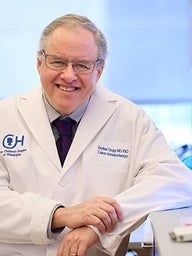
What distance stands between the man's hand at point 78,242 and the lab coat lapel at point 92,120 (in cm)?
26

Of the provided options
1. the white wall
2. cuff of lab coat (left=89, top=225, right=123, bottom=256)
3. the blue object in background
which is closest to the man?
cuff of lab coat (left=89, top=225, right=123, bottom=256)

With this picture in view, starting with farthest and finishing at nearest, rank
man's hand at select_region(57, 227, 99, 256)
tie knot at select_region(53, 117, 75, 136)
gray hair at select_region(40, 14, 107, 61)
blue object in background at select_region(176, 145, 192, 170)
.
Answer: blue object in background at select_region(176, 145, 192, 170)
tie knot at select_region(53, 117, 75, 136)
gray hair at select_region(40, 14, 107, 61)
man's hand at select_region(57, 227, 99, 256)

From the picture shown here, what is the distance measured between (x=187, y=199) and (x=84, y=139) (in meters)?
0.39

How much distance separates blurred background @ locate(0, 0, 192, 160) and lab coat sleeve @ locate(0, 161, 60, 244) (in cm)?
131

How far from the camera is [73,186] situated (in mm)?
1551

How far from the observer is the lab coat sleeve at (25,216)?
1.40 metres

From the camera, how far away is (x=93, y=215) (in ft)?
4.43

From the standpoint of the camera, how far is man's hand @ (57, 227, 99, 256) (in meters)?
1.32

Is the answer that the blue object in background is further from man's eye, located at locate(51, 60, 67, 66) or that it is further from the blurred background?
man's eye, located at locate(51, 60, 67, 66)

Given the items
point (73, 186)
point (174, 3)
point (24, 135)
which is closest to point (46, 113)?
point (24, 135)

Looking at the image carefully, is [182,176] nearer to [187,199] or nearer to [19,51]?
[187,199]

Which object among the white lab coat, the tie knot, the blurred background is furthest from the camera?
the blurred background

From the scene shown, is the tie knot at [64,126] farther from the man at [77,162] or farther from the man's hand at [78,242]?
the man's hand at [78,242]

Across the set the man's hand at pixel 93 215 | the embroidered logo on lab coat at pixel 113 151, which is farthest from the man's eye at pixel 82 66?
the man's hand at pixel 93 215
